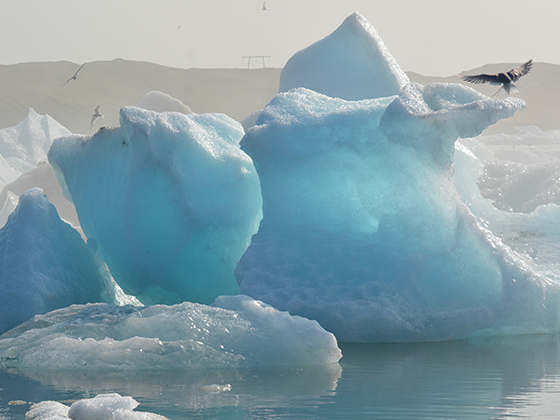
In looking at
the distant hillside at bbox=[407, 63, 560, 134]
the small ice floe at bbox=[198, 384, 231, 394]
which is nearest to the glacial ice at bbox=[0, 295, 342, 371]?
the small ice floe at bbox=[198, 384, 231, 394]

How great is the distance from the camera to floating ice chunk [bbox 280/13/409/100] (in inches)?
269

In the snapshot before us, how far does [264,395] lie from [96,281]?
2887mm

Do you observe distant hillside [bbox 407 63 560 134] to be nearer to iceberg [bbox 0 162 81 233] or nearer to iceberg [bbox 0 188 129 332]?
iceberg [bbox 0 162 81 233]

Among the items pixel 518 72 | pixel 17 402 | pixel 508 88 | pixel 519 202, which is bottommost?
pixel 519 202

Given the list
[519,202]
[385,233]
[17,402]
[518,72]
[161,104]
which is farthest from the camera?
[161,104]

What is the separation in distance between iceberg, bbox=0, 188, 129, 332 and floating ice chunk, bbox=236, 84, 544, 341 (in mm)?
1303

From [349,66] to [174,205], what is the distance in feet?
7.91

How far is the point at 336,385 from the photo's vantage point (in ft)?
10.8

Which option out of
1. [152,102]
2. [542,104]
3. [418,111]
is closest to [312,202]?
[418,111]

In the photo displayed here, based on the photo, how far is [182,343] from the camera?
12.2 feet

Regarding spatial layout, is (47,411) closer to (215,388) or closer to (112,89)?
(215,388)

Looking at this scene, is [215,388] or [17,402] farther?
[215,388]

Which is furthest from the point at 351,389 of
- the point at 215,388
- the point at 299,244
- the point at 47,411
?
the point at 299,244

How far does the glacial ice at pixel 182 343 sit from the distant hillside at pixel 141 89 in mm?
41132
